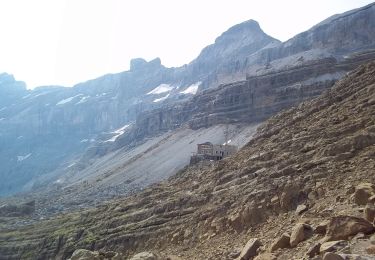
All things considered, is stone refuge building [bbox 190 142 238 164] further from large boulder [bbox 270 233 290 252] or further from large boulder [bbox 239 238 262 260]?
large boulder [bbox 270 233 290 252]

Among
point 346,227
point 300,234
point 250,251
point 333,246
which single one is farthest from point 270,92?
point 333,246

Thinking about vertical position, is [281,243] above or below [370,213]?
below

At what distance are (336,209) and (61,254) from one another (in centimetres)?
3961

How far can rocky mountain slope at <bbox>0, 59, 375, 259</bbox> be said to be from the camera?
51.9 ft

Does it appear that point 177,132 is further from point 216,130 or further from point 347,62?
point 347,62

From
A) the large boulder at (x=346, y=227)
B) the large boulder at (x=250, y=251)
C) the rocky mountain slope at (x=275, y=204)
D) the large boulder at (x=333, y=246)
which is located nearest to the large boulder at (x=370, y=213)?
the rocky mountain slope at (x=275, y=204)

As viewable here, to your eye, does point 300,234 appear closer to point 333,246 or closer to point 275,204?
point 333,246

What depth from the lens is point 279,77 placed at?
134 meters

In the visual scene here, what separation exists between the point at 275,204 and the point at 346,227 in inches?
485

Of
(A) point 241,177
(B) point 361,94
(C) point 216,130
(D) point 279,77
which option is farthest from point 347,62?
(A) point 241,177

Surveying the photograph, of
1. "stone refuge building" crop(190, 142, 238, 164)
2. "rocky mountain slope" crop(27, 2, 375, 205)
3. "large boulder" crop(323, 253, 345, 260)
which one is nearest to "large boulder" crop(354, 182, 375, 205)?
"large boulder" crop(323, 253, 345, 260)

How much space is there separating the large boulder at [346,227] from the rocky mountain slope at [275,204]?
29 millimetres

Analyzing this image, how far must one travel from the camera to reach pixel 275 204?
25969 mm

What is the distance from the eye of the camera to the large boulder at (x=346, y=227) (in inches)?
532
